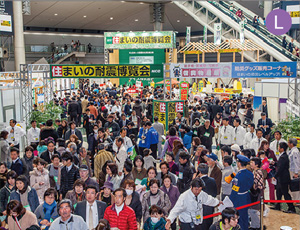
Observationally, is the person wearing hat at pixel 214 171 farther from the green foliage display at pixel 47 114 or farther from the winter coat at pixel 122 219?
the green foliage display at pixel 47 114

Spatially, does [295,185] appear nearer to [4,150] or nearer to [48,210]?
[48,210]

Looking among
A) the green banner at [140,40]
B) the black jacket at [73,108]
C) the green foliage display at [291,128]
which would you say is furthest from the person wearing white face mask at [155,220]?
the green banner at [140,40]

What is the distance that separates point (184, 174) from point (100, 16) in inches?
1430

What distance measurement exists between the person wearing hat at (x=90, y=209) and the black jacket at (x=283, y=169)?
12.5ft

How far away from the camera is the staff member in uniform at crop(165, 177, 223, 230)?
16.9 feet

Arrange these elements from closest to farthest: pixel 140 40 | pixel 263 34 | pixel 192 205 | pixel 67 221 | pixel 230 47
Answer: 1. pixel 67 221
2. pixel 192 205
3. pixel 230 47
4. pixel 263 34
5. pixel 140 40

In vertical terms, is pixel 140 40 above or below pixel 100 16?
below

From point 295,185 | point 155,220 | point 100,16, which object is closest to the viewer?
point 155,220

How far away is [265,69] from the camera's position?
12.8 m

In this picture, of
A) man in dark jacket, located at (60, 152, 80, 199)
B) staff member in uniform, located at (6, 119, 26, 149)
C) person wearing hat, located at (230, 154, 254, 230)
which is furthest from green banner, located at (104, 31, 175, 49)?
person wearing hat, located at (230, 154, 254, 230)

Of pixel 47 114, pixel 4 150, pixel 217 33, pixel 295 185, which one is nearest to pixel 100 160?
pixel 4 150

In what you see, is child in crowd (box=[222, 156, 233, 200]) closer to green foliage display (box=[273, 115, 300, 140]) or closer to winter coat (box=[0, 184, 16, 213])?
winter coat (box=[0, 184, 16, 213])

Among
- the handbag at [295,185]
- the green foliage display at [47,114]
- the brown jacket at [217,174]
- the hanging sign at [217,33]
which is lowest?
the handbag at [295,185]

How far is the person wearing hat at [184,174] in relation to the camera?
20.9ft
